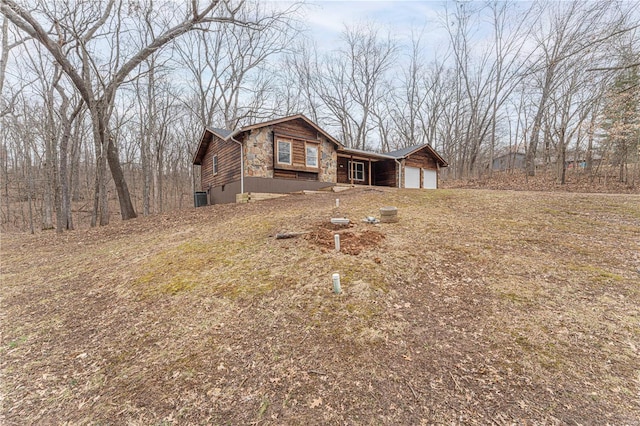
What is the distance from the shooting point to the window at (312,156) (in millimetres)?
13523

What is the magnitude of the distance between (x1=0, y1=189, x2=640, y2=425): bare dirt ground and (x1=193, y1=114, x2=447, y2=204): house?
704cm

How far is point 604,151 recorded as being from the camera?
15.2 meters

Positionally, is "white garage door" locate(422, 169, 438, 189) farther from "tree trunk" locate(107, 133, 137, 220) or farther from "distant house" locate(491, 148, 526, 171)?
"tree trunk" locate(107, 133, 137, 220)

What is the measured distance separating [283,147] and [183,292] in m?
9.85

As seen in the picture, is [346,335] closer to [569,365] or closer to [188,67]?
[569,365]

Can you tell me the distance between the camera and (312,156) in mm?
13672

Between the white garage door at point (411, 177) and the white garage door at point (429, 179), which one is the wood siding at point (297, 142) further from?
the white garage door at point (429, 179)

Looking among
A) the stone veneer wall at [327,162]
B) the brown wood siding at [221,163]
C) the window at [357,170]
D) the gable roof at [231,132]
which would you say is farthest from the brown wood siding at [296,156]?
the window at [357,170]

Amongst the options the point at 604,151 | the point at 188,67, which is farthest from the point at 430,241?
the point at 188,67

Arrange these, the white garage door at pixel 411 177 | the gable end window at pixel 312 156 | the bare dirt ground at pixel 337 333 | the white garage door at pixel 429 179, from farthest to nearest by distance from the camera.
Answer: the white garage door at pixel 429 179
the white garage door at pixel 411 177
the gable end window at pixel 312 156
the bare dirt ground at pixel 337 333

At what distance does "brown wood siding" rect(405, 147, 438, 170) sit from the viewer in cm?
1769

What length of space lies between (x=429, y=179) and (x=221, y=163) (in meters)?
14.5

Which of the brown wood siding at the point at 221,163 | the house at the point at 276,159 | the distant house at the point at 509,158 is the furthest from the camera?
the distant house at the point at 509,158

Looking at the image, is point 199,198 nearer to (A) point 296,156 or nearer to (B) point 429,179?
(A) point 296,156
